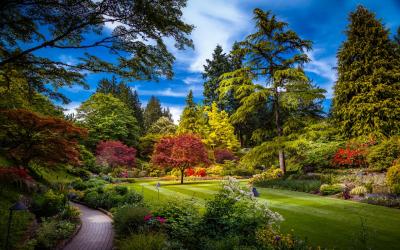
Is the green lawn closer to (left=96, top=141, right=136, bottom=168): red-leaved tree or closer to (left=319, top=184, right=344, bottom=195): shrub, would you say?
(left=319, top=184, right=344, bottom=195): shrub

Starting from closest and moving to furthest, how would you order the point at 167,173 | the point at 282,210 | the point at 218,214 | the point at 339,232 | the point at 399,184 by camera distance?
the point at 218,214, the point at 339,232, the point at 282,210, the point at 399,184, the point at 167,173

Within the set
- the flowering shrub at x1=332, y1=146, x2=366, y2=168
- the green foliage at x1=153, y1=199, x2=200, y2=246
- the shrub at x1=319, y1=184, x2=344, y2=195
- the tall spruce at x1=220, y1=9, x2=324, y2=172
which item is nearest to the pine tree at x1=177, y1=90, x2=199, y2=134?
the tall spruce at x1=220, y1=9, x2=324, y2=172

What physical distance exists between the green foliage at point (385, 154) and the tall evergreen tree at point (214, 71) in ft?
119

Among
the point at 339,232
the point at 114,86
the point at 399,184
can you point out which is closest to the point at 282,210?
the point at 339,232

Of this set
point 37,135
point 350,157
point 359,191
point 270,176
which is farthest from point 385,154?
point 37,135

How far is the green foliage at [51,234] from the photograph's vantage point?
23.3 ft

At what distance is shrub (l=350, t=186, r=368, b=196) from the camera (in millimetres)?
13328

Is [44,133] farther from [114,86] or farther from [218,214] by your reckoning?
[114,86]

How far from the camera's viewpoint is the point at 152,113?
231 feet

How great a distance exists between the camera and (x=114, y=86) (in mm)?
57094

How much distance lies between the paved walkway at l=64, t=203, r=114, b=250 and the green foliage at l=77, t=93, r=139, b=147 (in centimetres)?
2821

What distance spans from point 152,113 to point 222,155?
37.8 m

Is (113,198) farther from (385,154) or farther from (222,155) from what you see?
(222,155)

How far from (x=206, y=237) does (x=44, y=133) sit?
712cm
